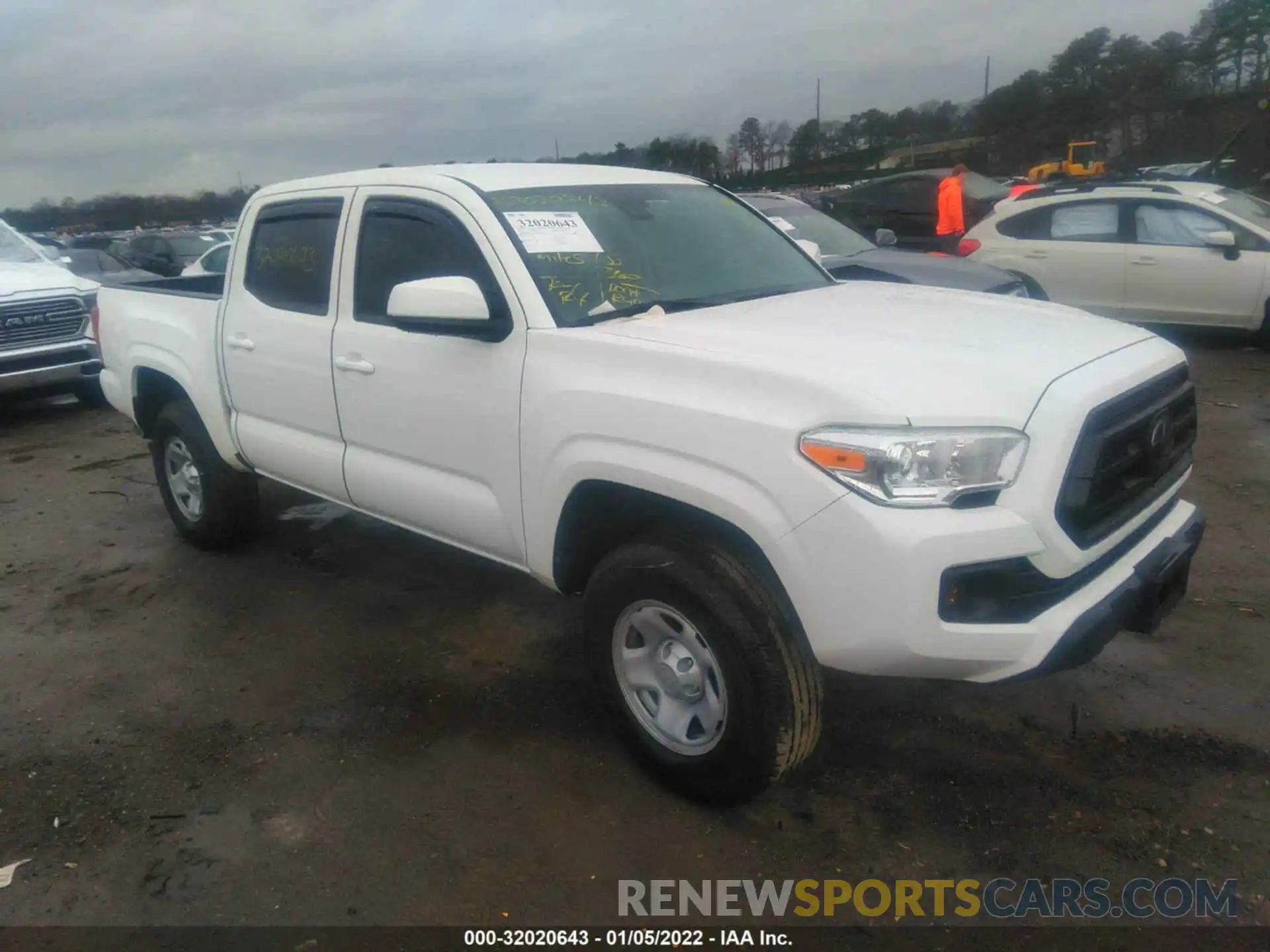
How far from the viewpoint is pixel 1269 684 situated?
143 inches

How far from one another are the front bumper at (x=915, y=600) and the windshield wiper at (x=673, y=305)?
44.7 inches

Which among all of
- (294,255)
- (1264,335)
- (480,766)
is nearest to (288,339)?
(294,255)

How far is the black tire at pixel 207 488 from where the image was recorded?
5059 mm

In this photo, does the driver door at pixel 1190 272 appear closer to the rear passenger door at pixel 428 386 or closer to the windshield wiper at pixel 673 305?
the windshield wiper at pixel 673 305

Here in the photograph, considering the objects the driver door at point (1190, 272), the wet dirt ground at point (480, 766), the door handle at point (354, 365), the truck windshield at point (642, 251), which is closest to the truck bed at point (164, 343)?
the wet dirt ground at point (480, 766)

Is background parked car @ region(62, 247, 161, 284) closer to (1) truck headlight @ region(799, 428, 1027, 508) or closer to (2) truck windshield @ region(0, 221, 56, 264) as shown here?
(2) truck windshield @ region(0, 221, 56, 264)

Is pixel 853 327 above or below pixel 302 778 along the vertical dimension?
above

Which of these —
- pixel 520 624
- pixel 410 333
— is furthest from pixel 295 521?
pixel 410 333

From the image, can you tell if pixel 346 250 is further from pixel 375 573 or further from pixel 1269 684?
pixel 1269 684

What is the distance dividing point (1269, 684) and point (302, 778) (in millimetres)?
3432

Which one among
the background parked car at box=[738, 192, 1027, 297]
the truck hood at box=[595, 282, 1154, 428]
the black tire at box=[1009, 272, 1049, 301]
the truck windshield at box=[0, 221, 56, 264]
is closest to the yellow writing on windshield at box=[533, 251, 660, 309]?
the truck hood at box=[595, 282, 1154, 428]

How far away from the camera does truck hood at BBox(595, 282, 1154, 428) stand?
252cm

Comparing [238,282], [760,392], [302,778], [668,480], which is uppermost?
[238,282]

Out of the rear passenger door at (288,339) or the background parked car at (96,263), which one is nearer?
the rear passenger door at (288,339)
